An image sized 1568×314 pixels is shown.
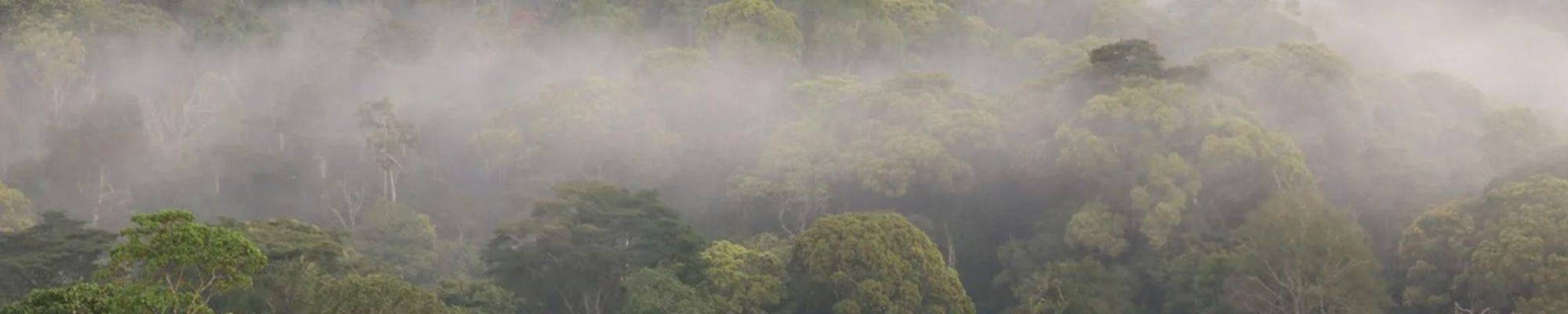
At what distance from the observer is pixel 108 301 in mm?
21297

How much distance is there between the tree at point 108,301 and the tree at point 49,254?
11.6 m

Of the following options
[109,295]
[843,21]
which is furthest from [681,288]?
[843,21]

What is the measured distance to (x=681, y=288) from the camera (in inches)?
1459

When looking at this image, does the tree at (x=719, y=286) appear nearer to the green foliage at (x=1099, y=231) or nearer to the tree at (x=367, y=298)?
the tree at (x=367, y=298)

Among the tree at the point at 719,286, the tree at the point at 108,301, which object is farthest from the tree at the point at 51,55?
the tree at the point at 108,301

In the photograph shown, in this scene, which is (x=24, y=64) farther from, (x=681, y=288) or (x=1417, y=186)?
(x=1417, y=186)

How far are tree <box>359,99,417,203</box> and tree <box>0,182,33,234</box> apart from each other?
9.55m

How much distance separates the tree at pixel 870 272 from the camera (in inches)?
1480

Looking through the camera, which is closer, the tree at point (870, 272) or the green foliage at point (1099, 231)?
→ the tree at point (870, 272)

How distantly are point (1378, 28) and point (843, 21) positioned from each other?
1822 cm

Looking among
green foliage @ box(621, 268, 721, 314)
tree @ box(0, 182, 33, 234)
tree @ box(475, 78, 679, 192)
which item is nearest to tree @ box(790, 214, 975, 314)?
green foliage @ box(621, 268, 721, 314)

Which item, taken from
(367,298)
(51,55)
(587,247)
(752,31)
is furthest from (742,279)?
(51,55)

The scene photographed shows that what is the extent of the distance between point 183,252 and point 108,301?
100 inches

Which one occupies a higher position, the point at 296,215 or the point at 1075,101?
the point at 1075,101
